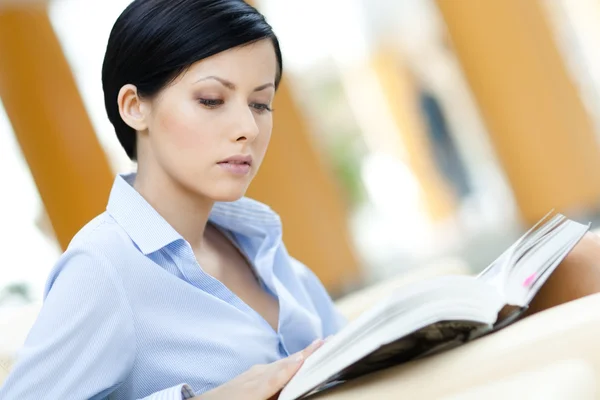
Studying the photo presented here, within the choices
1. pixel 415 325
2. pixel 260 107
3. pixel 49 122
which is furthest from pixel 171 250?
pixel 49 122

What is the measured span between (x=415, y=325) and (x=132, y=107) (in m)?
0.72

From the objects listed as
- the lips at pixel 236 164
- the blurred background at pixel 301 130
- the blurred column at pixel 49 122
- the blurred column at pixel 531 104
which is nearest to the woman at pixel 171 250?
the lips at pixel 236 164

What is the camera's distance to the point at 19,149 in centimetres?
807

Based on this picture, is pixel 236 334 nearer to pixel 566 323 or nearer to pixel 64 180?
pixel 566 323

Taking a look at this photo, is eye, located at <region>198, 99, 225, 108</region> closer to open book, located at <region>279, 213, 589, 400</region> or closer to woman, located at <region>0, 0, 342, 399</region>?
woman, located at <region>0, 0, 342, 399</region>

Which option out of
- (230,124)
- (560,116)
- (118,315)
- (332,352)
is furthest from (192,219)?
(560,116)

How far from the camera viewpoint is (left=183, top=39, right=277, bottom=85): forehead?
1324mm

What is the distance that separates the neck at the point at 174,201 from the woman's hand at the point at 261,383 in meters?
0.44

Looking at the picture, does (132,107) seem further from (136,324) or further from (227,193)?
(136,324)

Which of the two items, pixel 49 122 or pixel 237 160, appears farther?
pixel 49 122

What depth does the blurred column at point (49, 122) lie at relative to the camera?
806 centimetres

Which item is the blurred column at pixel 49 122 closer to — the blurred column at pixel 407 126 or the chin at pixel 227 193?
the blurred column at pixel 407 126

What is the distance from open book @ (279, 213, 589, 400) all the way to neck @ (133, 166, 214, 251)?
0.48 m

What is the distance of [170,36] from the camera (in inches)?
51.8
